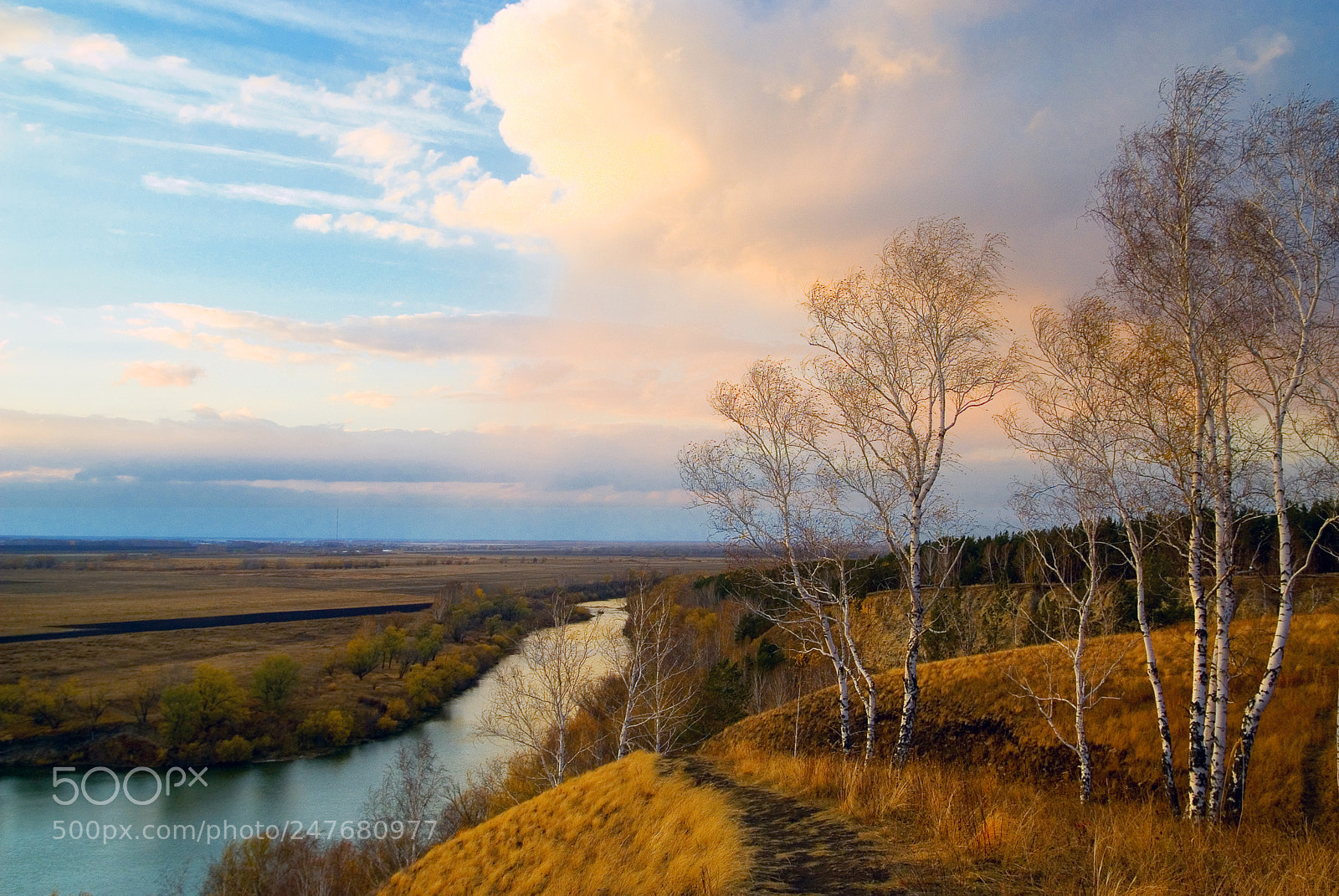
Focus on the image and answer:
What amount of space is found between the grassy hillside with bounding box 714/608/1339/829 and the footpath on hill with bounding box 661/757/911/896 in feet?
27.7

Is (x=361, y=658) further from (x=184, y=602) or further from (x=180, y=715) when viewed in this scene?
(x=184, y=602)

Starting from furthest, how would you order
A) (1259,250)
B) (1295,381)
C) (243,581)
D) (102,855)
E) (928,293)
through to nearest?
(243,581) < (102,855) < (928,293) < (1259,250) < (1295,381)

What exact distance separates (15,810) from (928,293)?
46008 mm

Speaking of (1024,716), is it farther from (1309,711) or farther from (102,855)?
(102,855)

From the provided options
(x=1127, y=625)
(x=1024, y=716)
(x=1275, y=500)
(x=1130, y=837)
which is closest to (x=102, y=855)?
(x=1024, y=716)

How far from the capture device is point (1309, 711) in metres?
15.4

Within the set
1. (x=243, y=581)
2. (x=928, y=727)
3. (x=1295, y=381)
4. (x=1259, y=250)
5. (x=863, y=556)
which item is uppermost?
(x=1259, y=250)

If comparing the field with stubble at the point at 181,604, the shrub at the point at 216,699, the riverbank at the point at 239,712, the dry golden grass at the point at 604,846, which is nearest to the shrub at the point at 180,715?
the riverbank at the point at 239,712

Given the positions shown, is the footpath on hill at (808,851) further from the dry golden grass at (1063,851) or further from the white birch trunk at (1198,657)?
the white birch trunk at (1198,657)

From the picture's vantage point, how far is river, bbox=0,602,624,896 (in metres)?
26.3

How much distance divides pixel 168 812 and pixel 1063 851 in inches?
1610

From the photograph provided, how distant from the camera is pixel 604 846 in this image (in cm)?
983

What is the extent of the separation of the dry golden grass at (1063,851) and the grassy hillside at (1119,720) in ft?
20.6

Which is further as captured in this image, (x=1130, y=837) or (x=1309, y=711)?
(x=1309, y=711)
